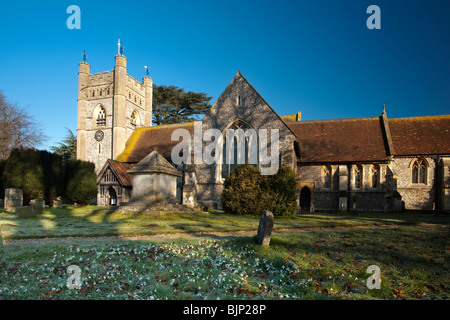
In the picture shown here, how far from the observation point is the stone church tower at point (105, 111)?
1344 inches

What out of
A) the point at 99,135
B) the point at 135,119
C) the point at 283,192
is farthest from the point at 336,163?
the point at 99,135

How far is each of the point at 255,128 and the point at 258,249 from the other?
15.6 meters

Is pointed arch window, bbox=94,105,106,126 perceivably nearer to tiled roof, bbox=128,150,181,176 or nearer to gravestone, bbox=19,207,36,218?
tiled roof, bbox=128,150,181,176

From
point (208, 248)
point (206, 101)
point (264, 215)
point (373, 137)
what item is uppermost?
point (206, 101)

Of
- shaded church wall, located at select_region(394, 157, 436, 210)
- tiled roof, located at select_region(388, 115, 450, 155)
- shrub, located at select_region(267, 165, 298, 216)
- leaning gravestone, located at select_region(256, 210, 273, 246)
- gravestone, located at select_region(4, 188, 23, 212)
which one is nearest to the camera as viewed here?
leaning gravestone, located at select_region(256, 210, 273, 246)

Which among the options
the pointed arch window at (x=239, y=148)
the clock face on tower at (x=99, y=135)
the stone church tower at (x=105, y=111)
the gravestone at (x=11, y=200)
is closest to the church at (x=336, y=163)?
the pointed arch window at (x=239, y=148)

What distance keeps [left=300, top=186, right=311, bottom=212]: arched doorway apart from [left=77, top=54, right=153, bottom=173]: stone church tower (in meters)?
20.8

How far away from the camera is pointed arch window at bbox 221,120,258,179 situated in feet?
73.5

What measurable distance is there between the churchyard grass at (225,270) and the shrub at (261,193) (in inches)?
332

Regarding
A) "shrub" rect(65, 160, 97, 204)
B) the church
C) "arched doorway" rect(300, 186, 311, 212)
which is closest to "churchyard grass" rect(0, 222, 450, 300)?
the church

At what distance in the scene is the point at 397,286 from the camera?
5.21 metres

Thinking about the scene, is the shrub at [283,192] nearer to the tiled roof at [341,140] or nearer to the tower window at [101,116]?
the tiled roof at [341,140]
